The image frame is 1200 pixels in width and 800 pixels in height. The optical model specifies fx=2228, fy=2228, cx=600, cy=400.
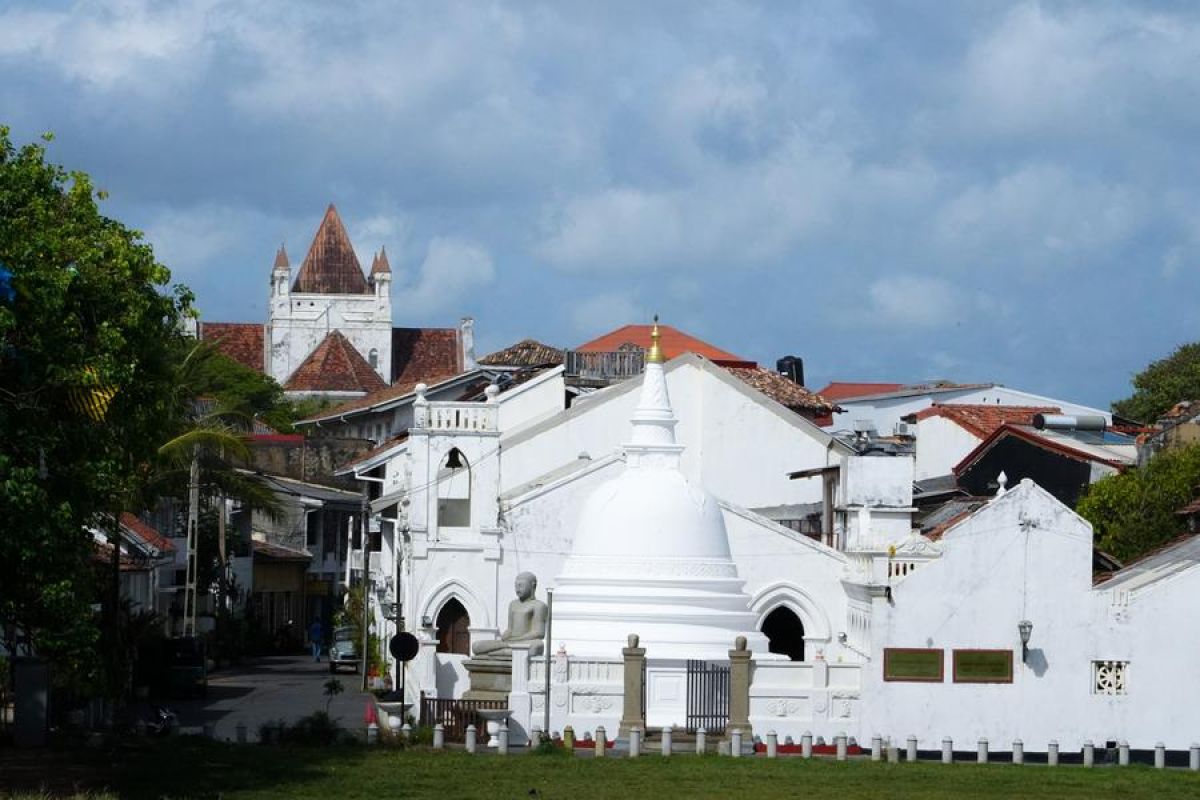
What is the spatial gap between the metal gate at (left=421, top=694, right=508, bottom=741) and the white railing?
41.4ft

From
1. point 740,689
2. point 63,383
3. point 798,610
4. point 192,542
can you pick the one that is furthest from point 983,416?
point 63,383

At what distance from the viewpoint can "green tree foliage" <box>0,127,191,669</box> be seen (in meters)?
29.3

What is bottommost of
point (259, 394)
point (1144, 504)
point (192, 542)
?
point (192, 542)

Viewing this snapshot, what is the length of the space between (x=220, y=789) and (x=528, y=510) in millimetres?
21795

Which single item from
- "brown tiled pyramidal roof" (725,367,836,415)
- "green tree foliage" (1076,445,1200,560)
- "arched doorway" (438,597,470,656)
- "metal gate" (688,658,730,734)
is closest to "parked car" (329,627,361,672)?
"arched doorway" (438,597,470,656)

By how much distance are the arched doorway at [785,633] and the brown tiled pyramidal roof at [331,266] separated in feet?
439

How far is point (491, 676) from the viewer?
4000cm

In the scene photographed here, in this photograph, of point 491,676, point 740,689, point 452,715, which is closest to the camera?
point 452,715

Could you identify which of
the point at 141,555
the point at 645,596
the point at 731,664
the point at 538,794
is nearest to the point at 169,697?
the point at 141,555

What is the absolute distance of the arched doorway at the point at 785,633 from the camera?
50875 mm

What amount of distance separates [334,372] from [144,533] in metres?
102

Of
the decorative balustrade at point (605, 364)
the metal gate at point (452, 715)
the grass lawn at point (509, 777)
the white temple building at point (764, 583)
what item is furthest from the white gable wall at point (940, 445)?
the grass lawn at point (509, 777)

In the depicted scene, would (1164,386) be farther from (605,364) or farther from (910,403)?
(605,364)

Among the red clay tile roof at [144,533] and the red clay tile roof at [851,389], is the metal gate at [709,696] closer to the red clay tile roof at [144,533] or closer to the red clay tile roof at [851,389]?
the red clay tile roof at [144,533]
